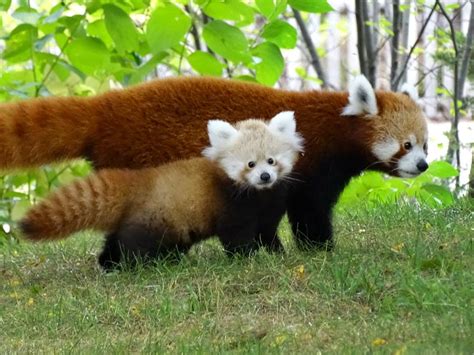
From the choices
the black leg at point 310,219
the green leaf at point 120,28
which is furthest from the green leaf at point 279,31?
the black leg at point 310,219

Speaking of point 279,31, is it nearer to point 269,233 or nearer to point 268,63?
point 268,63

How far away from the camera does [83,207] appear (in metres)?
5.11

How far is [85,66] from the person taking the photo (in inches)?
276

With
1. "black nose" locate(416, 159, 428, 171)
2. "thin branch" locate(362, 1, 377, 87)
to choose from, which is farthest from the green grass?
"thin branch" locate(362, 1, 377, 87)

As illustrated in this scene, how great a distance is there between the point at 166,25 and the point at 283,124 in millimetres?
1430

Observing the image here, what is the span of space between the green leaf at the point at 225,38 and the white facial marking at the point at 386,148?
1258 mm

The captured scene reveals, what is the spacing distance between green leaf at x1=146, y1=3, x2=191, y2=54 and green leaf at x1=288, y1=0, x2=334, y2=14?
727mm

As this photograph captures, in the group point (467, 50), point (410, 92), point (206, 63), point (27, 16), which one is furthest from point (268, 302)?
point (467, 50)

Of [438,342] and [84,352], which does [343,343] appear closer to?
[438,342]

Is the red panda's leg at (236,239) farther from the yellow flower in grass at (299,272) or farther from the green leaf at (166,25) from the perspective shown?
the green leaf at (166,25)

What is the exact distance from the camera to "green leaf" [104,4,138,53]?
6.53 meters

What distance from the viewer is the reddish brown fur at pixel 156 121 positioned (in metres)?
5.47

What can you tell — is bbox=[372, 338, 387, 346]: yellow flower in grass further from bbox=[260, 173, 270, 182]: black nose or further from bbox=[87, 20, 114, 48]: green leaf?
bbox=[87, 20, 114, 48]: green leaf

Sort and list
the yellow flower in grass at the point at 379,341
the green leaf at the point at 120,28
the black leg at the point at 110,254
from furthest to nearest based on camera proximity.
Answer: the green leaf at the point at 120,28
the black leg at the point at 110,254
the yellow flower in grass at the point at 379,341
